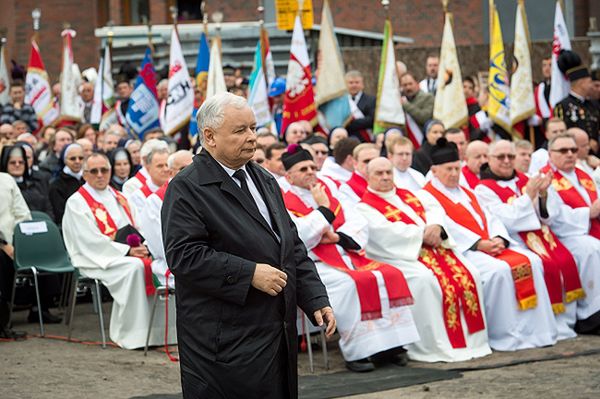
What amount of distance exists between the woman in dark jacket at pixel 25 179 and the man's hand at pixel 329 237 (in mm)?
3608

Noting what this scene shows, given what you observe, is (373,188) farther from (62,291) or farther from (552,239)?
(62,291)

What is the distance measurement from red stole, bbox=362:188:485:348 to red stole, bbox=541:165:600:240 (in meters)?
1.60

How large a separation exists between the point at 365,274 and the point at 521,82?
555 cm

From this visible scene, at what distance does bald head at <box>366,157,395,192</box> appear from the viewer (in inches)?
386

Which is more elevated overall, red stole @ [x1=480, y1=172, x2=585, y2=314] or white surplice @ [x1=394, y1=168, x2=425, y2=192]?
white surplice @ [x1=394, y1=168, x2=425, y2=192]

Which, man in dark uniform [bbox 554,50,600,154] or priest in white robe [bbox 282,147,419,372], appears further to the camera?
man in dark uniform [bbox 554,50,600,154]

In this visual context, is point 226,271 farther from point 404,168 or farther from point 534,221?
point 404,168

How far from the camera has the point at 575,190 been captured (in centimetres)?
1109

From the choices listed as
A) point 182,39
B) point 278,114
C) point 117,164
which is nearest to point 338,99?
point 278,114

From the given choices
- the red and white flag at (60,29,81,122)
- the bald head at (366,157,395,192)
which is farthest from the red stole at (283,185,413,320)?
the red and white flag at (60,29,81,122)

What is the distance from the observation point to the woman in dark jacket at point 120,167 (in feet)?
39.5

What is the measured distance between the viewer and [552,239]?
35.3ft

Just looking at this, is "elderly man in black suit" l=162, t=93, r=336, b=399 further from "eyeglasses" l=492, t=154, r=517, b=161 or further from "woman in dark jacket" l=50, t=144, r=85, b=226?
"woman in dark jacket" l=50, t=144, r=85, b=226

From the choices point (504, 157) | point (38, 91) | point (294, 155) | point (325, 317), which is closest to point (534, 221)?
point (504, 157)
